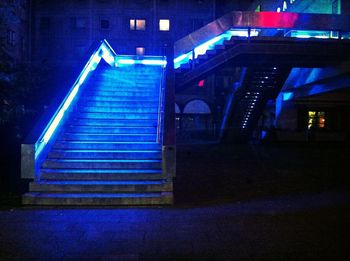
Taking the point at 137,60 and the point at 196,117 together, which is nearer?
the point at 137,60

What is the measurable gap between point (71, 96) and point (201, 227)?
6075mm

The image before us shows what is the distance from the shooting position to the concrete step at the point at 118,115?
1032cm

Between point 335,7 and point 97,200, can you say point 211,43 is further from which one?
point 97,200

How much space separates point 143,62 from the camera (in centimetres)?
1848

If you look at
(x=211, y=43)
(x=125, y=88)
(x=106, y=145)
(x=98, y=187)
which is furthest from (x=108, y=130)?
(x=211, y=43)

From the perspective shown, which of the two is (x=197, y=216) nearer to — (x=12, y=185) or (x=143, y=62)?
(x=12, y=185)

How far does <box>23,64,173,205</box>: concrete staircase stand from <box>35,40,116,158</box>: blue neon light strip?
34 cm

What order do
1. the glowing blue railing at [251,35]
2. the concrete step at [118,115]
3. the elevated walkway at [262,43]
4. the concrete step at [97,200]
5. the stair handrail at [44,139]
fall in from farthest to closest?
1. the glowing blue railing at [251,35]
2. the elevated walkway at [262,43]
3. the concrete step at [118,115]
4. the stair handrail at [44,139]
5. the concrete step at [97,200]

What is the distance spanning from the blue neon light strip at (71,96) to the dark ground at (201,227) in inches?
35.7

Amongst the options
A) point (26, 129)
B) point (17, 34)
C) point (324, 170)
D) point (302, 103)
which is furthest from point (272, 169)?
point (17, 34)

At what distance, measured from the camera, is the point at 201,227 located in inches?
227

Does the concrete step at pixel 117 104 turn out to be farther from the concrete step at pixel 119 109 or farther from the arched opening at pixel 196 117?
the arched opening at pixel 196 117

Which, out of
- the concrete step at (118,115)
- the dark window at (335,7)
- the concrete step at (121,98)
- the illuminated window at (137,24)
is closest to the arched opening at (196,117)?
the illuminated window at (137,24)

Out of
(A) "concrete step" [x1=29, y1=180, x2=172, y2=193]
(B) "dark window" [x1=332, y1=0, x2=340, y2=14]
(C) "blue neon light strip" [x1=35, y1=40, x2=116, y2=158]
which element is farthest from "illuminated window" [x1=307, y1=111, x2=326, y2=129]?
(A) "concrete step" [x1=29, y1=180, x2=172, y2=193]
